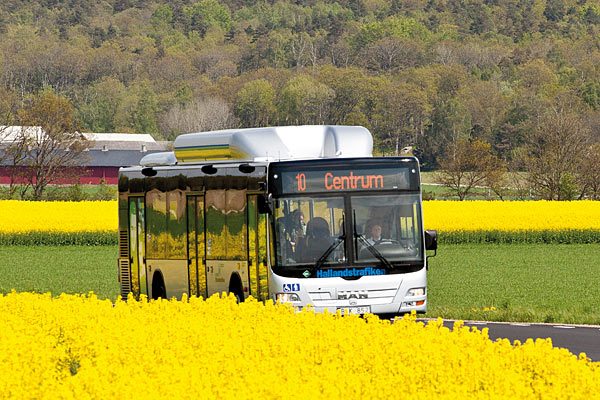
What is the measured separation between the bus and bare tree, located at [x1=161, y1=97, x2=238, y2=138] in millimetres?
150090

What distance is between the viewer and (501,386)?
952cm

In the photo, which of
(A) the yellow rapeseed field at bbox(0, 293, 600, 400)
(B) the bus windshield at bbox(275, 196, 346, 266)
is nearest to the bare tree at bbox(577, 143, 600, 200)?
(B) the bus windshield at bbox(275, 196, 346, 266)

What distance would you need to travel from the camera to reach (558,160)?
79625mm

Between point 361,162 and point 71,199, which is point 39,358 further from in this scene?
point 71,199

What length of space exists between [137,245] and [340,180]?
5843mm

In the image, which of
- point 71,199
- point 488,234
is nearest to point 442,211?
point 488,234

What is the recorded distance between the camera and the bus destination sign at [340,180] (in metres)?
19.0

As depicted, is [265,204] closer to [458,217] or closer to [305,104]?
[458,217]

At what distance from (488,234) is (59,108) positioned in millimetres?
68517

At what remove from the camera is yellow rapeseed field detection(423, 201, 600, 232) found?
49.3 meters

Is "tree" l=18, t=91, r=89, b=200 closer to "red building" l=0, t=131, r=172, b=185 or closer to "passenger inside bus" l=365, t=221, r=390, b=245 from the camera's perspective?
"red building" l=0, t=131, r=172, b=185

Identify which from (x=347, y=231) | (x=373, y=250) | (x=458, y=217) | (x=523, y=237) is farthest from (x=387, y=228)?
(x=458, y=217)

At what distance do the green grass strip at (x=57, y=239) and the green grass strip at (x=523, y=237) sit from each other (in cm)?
1385

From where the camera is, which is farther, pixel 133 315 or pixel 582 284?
pixel 582 284
